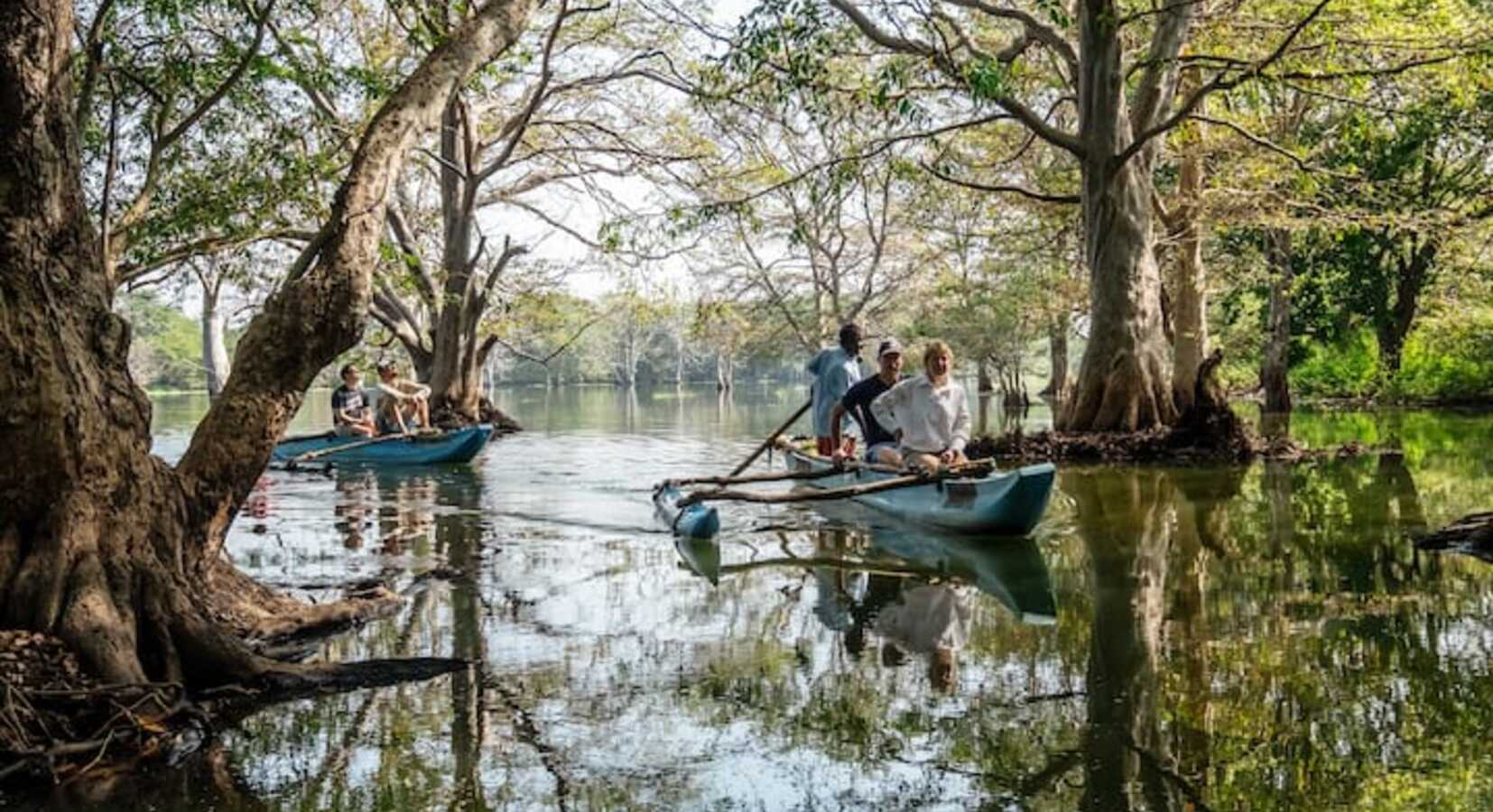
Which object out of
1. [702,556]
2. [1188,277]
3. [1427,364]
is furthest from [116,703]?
[1427,364]

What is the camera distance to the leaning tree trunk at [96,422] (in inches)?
189

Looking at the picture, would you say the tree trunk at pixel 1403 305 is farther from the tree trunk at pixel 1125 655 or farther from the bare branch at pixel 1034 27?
the tree trunk at pixel 1125 655

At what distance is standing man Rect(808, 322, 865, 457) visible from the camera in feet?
40.5

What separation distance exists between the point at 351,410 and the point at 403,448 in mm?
1308

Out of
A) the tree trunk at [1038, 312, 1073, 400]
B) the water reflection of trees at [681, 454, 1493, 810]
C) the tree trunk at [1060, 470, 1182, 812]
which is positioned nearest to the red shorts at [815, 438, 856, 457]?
the tree trunk at [1060, 470, 1182, 812]

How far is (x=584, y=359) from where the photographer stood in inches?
4833

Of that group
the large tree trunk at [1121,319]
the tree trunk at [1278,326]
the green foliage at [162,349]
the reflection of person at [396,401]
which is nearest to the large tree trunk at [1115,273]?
the large tree trunk at [1121,319]

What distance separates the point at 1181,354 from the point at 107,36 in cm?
1940

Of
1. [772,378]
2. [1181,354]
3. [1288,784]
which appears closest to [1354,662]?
[1288,784]

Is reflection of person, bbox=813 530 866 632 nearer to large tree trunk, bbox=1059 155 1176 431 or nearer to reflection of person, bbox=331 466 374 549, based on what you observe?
reflection of person, bbox=331 466 374 549

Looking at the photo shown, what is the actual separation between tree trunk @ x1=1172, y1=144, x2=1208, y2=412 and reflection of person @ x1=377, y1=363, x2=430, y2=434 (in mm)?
12401

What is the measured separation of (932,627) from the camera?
21.2 ft

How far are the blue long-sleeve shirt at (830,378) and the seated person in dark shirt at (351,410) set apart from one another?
25.6 feet

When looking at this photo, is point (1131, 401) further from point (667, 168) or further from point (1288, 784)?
point (1288, 784)
